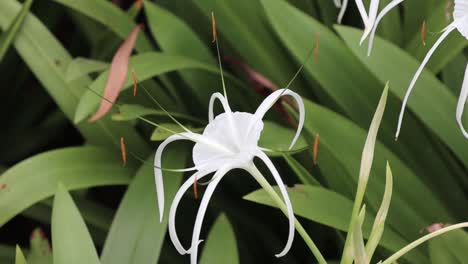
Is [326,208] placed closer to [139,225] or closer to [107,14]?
[139,225]

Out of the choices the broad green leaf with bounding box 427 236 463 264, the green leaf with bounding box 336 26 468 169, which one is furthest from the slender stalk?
the green leaf with bounding box 336 26 468 169

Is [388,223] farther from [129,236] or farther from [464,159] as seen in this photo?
[129,236]

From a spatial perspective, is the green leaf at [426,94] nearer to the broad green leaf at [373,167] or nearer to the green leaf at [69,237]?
the broad green leaf at [373,167]

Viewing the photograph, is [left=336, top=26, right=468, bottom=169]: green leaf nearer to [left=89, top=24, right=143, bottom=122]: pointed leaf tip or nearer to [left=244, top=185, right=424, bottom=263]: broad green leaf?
[left=244, top=185, right=424, bottom=263]: broad green leaf

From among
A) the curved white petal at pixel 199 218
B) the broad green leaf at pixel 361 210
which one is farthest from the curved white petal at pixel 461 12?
the curved white petal at pixel 199 218

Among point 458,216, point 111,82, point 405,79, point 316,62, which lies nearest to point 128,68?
point 111,82

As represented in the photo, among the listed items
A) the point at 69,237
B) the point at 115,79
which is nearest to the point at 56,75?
the point at 115,79

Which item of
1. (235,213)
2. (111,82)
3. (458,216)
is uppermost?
(111,82)
